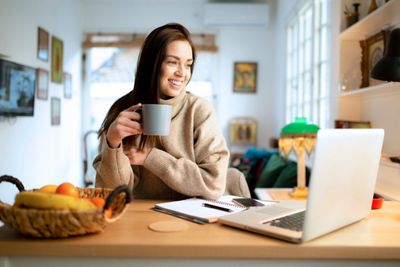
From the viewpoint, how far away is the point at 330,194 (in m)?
0.80

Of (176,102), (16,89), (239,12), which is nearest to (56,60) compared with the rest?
(16,89)

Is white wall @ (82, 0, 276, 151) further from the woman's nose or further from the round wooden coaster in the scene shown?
the round wooden coaster

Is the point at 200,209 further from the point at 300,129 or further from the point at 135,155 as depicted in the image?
the point at 300,129

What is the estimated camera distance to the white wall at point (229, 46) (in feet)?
16.1

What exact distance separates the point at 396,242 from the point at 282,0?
4.16m

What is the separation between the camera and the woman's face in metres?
1.27

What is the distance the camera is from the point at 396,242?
0.78 m

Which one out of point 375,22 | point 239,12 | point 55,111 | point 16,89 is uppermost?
point 239,12

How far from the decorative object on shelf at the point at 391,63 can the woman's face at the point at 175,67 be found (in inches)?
23.4

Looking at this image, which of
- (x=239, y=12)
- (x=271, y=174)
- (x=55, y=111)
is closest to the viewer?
(x=271, y=174)

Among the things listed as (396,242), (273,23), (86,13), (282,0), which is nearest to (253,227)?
(396,242)

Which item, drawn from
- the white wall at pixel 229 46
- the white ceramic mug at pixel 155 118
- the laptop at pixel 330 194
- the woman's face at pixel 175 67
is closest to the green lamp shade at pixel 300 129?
the woman's face at pixel 175 67

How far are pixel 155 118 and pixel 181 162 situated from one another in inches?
8.4

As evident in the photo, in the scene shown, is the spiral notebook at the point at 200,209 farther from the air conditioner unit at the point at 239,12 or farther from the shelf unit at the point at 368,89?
the air conditioner unit at the point at 239,12
